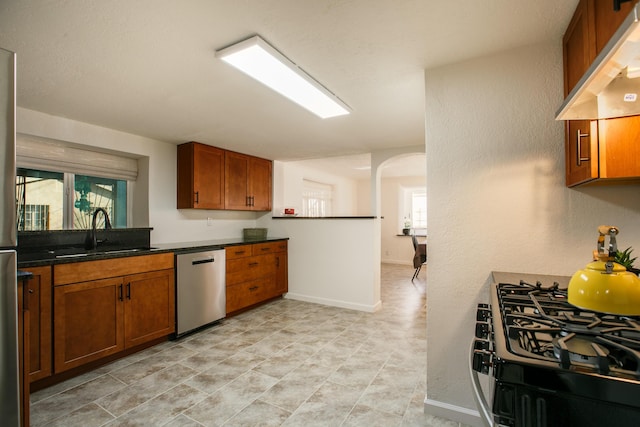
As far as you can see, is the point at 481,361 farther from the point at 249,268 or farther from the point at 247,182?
the point at 247,182

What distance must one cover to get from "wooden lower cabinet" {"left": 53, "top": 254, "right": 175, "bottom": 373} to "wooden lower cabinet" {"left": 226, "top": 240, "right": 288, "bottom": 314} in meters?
0.77

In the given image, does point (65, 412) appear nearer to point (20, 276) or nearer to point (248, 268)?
point (20, 276)

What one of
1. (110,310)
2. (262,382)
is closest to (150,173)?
(110,310)

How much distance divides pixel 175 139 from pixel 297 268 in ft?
7.78

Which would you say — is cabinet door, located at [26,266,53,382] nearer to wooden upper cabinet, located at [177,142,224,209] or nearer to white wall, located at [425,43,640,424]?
wooden upper cabinet, located at [177,142,224,209]

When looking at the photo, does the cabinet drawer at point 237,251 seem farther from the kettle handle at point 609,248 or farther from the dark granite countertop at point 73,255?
the kettle handle at point 609,248

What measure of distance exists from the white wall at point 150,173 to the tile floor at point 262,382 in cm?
132

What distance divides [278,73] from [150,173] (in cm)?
234

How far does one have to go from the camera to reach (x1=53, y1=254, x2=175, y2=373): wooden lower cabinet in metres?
2.21

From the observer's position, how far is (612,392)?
582 mm

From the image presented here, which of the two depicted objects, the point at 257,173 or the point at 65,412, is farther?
the point at 257,173

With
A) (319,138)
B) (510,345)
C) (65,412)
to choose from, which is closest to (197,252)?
(65,412)

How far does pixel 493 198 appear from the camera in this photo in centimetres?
174

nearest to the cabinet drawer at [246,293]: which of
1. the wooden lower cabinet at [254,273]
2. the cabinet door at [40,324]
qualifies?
the wooden lower cabinet at [254,273]
